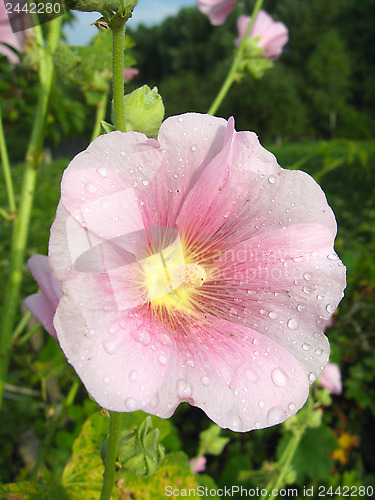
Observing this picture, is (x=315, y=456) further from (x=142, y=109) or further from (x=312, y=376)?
(x=142, y=109)

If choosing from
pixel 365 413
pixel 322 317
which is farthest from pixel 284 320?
pixel 365 413

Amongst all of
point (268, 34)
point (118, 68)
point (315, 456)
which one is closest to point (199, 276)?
point (118, 68)

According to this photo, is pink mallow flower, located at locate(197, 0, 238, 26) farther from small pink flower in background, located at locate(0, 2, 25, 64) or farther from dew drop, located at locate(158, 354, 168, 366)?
dew drop, located at locate(158, 354, 168, 366)

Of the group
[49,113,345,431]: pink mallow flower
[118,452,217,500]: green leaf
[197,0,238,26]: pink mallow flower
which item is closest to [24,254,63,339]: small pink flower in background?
[49,113,345,431]: pink mallow flower

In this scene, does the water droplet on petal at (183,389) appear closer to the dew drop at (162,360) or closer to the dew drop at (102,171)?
the dew drop at (162,360)

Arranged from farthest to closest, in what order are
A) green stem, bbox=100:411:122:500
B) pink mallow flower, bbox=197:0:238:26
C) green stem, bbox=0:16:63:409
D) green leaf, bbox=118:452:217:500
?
1. pink mallow flower, bbox=197:0:238:26
2. green stem, bbox=0:16:63:409
3. green leaf, bbox=118:452:217:500
4. green stem, bbox=100:411:122:500

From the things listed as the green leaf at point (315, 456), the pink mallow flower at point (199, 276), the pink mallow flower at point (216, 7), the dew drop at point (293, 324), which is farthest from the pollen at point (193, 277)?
the green leaf at point (315, 456)

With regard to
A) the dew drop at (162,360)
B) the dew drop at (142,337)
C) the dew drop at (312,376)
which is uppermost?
the dew drop at (142,337)
